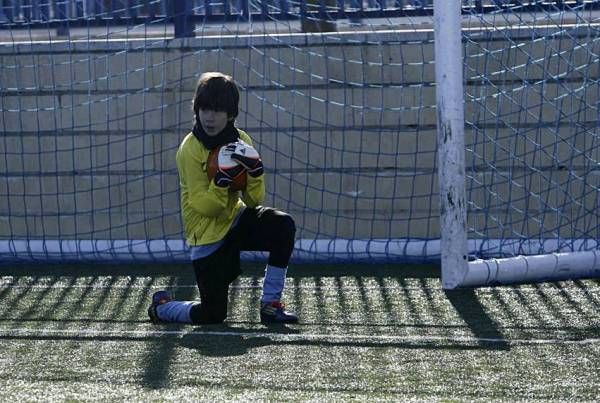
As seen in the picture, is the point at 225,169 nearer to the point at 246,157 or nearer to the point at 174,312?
the point at 246,157

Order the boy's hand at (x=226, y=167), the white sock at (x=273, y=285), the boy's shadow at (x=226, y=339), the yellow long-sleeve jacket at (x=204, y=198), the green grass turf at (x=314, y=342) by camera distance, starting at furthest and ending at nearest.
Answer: the white sock at (x=273, y=285), the yellow long-sleeve jacket at (x=204, y=198), the boy's hand at (x=226, y=167), the boy's shadow at (x=226, y=339), the green grass turf at (x=314, y=342)

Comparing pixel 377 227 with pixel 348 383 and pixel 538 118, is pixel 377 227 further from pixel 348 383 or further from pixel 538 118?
pixel 348 383

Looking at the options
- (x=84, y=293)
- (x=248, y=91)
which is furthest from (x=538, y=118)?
(x=84, y=293)

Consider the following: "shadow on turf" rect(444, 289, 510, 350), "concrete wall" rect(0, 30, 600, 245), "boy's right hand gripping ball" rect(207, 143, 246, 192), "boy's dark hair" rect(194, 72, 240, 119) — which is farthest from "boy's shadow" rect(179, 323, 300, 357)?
"concrete wall" rect(0, 30, 600, 245)

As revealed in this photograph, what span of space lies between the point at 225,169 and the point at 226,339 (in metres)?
0.73

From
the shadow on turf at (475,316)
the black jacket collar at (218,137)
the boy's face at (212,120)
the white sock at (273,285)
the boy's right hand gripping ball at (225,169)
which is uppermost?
the boy's face at (212,120)

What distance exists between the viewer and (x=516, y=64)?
8.16 meters

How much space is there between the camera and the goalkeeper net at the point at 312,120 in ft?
26.7

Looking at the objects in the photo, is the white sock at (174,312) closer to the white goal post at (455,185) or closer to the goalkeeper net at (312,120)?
the white goal post at (455,185)

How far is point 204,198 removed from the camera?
18.9 ft

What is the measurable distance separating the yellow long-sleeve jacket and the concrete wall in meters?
2.42

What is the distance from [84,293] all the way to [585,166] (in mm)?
3222

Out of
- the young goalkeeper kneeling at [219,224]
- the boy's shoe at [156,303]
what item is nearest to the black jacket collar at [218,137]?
the young goalkeeper kneeling at [219,224]

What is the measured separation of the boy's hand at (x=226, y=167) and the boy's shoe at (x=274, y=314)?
1.93ft
